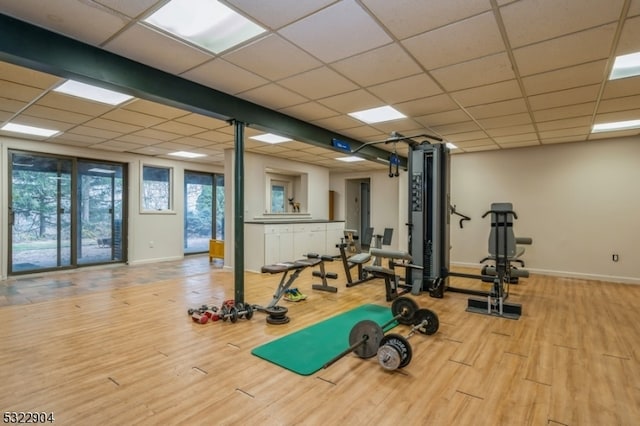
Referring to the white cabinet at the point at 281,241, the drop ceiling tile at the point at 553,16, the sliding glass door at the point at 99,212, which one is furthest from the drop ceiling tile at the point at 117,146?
the drop ceiling tile at the point at 553,16

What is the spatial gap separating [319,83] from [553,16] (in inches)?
79.5

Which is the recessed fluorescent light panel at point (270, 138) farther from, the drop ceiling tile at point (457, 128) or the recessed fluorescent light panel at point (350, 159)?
the drop ceiling tile at point (457, 128)

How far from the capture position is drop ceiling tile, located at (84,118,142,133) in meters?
4.75

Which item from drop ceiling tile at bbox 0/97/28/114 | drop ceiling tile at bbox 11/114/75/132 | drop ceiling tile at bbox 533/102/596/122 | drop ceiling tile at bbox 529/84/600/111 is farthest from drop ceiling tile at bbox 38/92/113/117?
drop ceiling tile at bbox 533/102/596/122

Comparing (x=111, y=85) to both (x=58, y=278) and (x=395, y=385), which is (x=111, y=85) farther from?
(x=58, y=278)

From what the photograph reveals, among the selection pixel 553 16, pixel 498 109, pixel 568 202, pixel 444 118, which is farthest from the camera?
pixel 568 202

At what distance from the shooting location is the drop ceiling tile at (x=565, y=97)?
3.59 metres

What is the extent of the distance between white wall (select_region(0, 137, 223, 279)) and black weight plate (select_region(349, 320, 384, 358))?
6573 mm

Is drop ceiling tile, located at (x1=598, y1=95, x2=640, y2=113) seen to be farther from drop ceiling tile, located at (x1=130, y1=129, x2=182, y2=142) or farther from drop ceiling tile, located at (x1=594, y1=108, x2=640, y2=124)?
drop ceiling tile, located at (x1=130, y1=129, x2=182, y2=142)

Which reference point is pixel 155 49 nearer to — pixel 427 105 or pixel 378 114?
pixel 378 114

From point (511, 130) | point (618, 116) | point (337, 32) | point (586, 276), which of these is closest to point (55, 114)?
point (337, 32)

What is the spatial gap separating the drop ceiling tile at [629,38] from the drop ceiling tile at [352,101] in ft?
7.09

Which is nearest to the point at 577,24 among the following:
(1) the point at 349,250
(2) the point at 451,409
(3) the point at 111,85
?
(2) the point at 451,409

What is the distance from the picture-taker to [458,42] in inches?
103
